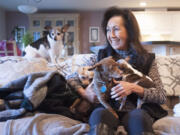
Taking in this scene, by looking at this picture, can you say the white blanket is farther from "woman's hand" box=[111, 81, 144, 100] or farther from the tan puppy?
the tan puppy

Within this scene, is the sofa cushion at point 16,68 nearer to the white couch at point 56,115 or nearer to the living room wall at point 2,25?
the white couch at point 56,115

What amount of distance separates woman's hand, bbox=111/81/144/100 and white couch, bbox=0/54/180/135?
18 cm

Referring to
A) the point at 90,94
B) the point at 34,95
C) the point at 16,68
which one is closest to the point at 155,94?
the point at 90,94

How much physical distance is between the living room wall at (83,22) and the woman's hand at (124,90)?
547 cm

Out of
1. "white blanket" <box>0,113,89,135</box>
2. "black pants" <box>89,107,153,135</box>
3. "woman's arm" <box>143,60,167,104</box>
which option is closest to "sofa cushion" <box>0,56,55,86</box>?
"white blanket" <box>0,113,89,135</box>

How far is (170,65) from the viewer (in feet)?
5.37

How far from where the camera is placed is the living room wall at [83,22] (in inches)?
254

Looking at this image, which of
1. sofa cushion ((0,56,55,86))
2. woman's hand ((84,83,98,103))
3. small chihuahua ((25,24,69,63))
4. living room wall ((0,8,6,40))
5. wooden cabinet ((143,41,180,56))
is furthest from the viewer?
living room wall ((0,8,6,40))

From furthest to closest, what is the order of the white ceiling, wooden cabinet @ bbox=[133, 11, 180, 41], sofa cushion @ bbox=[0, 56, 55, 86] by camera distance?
1. wooden cabinet @ bbox=[133, 11, 180, 41]
2. the white ceiling
3. sofa cushion @ bbox=[0, 56, 55, 86]

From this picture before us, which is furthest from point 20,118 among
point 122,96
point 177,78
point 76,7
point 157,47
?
point 76,7

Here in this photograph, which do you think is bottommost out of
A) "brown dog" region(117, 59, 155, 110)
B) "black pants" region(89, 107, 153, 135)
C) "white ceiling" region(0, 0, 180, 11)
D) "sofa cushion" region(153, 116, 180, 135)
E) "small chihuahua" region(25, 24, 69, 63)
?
"sofa cushion" region(153, 116, 180, 135)

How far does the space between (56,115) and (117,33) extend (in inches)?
26.6

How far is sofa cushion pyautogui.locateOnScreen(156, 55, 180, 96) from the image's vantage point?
5.07 ft

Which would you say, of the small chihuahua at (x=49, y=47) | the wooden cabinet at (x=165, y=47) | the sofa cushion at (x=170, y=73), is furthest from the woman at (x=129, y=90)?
the wooden cabinet at (x=165, y=47)
